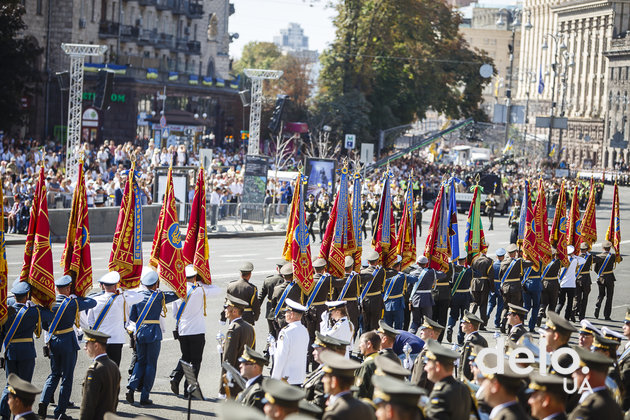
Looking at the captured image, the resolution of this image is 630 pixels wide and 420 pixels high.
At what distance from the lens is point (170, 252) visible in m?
14.8

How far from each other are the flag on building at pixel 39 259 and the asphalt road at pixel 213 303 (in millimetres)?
1527

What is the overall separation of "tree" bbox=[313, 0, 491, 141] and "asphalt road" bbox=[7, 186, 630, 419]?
67.9 ft

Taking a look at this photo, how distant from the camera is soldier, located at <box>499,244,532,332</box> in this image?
1962 centimetres

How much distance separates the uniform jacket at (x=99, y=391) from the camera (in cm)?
1027

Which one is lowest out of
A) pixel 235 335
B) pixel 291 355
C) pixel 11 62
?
pixel 291 355

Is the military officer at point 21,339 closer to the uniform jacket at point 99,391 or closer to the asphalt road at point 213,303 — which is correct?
the asphalt road at point 213,303

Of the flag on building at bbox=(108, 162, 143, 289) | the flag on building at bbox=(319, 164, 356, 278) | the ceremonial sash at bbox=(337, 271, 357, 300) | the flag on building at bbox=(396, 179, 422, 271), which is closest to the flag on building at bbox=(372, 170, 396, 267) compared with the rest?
the flag on building at bbox=(396, 179, 422, 271)

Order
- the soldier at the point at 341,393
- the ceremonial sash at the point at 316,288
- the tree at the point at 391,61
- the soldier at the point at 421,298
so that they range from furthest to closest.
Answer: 1. the tree at the point at 391,61
2. the soldier at the point at 421,298
3. the ceremonial sash at the point at 316,288
4. the soldier at the point at 341,393

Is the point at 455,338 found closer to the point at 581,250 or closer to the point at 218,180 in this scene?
the point at 581,250

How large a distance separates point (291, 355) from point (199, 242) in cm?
374

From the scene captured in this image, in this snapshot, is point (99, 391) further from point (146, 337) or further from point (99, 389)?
point (146, 337)

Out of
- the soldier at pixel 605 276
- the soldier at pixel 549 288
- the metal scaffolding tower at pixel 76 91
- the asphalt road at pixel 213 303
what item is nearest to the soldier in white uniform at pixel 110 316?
the asphalt road at pixel 213 303

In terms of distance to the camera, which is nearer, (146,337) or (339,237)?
(146,337)

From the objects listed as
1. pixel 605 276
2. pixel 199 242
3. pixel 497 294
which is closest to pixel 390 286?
pixel 497 294
